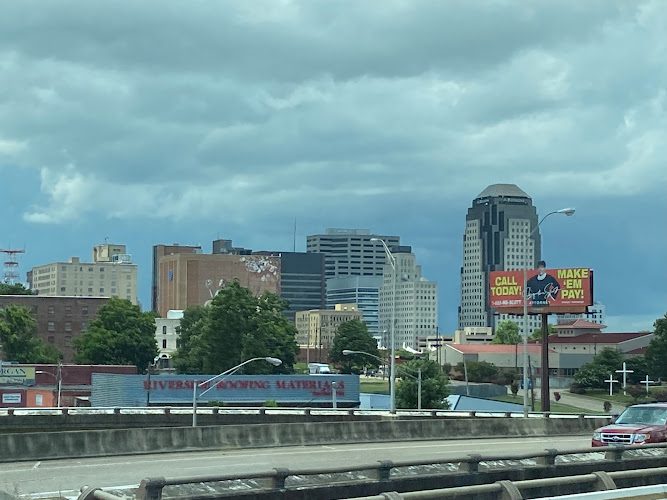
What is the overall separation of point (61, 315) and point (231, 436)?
157m

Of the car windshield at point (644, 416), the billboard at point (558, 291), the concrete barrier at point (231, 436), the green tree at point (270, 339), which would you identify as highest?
the billboard at point (558, 291)

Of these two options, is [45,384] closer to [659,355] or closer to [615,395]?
[615,395]

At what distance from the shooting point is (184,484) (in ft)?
60.8

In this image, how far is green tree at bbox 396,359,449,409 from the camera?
117062mm

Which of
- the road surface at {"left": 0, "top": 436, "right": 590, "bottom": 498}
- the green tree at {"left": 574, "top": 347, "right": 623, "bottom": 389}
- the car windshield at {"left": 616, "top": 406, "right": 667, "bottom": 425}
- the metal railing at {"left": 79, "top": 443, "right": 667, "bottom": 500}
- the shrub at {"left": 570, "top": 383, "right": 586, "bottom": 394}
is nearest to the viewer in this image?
the metal railing at {"left": 79, "top": 443, "right": 667, "bottom": 500}

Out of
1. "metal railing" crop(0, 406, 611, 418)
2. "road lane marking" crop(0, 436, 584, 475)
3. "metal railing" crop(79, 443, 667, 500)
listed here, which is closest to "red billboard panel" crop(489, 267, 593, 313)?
"metal railing" crop(0, 406, 611, 418)

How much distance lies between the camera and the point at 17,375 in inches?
4899

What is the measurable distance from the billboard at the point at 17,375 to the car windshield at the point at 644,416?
9991 cm

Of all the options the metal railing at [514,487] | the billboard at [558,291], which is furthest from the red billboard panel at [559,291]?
the metal railing at [514,487]

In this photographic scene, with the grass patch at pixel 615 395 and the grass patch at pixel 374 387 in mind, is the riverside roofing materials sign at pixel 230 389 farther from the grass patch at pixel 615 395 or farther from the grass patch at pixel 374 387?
the grass patch at pixel 374 387

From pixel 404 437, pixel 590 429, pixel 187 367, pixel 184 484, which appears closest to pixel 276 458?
pixel 404 437

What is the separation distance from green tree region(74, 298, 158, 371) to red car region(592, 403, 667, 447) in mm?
126745

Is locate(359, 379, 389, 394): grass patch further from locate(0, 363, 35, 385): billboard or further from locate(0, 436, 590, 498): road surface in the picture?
locate(0, 436, 590, 498): road surface

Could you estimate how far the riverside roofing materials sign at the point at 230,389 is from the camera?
116562 millimetres
